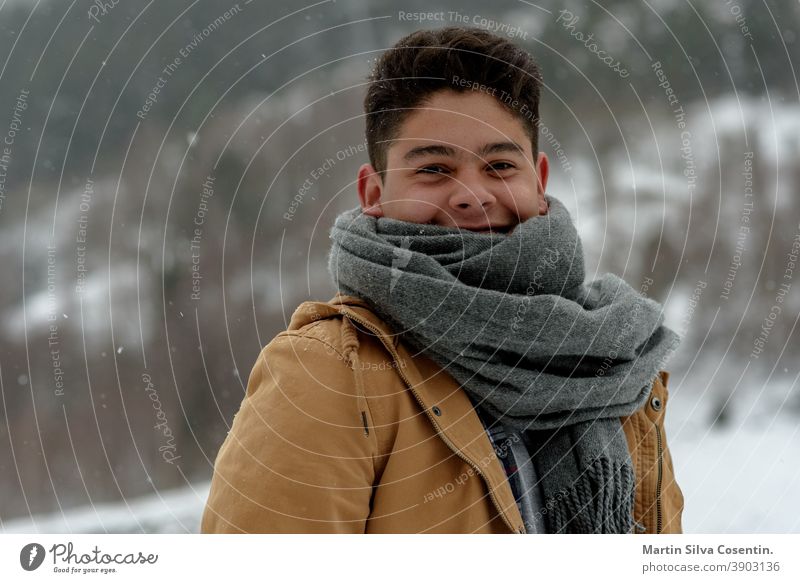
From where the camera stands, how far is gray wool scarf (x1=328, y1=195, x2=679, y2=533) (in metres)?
0.77

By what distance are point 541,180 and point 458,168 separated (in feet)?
0.57

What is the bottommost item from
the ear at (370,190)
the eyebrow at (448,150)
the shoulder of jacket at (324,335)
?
the shoulder of jacket at (324,335)

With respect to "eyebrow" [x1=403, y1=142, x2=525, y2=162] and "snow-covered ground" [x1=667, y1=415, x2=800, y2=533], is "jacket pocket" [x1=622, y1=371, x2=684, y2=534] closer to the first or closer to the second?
"snow-covered ground" [x1=667, y1=415, x2=800, y2=533]

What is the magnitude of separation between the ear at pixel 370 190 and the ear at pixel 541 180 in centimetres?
20

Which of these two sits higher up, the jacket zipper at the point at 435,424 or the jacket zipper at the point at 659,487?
the jacket zipper at the point at 435,424

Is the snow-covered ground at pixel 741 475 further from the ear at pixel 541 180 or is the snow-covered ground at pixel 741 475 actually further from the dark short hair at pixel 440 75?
the dark short hair at pixel 440 75

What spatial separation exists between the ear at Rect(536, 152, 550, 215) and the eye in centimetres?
14

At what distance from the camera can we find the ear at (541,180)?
91cm

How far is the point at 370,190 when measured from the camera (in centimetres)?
89

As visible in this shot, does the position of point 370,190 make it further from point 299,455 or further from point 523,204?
point 299,455

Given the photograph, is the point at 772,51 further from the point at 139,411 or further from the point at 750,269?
the point at 139,411
